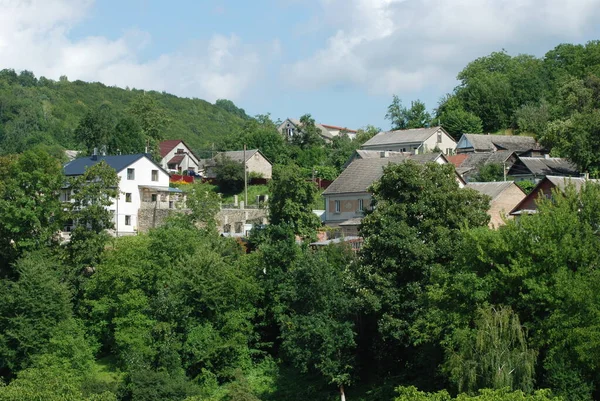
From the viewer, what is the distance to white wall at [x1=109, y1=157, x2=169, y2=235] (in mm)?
62781

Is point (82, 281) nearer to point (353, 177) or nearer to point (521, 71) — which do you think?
point (353, 177)

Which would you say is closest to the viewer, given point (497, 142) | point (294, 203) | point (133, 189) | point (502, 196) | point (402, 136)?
point (294, 203)

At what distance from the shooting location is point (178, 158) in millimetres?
89500

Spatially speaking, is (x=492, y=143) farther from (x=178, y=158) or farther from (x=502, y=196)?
(x=178, y=158)

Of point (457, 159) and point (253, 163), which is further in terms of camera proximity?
point (253, 163)

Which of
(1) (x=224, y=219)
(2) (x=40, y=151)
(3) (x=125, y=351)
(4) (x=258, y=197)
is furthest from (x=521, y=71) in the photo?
(3) (x=125, y=351)

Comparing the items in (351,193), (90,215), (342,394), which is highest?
(351,193)

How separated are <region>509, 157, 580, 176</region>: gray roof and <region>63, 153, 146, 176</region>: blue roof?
1100 inches

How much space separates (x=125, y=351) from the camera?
41500 millimetres

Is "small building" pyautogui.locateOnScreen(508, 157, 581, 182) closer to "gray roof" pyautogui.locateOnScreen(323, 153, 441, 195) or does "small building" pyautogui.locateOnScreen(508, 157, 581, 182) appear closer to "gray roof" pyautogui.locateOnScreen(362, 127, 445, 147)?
"gray roof" pyautogui.locateOnScreen(323, 153, 441, 195)

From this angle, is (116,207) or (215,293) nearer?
(215,293)

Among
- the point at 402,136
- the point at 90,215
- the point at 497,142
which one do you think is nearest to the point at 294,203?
the point at 90,215

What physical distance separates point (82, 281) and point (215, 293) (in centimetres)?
1055

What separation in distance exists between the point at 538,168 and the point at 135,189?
2914 centimetres
